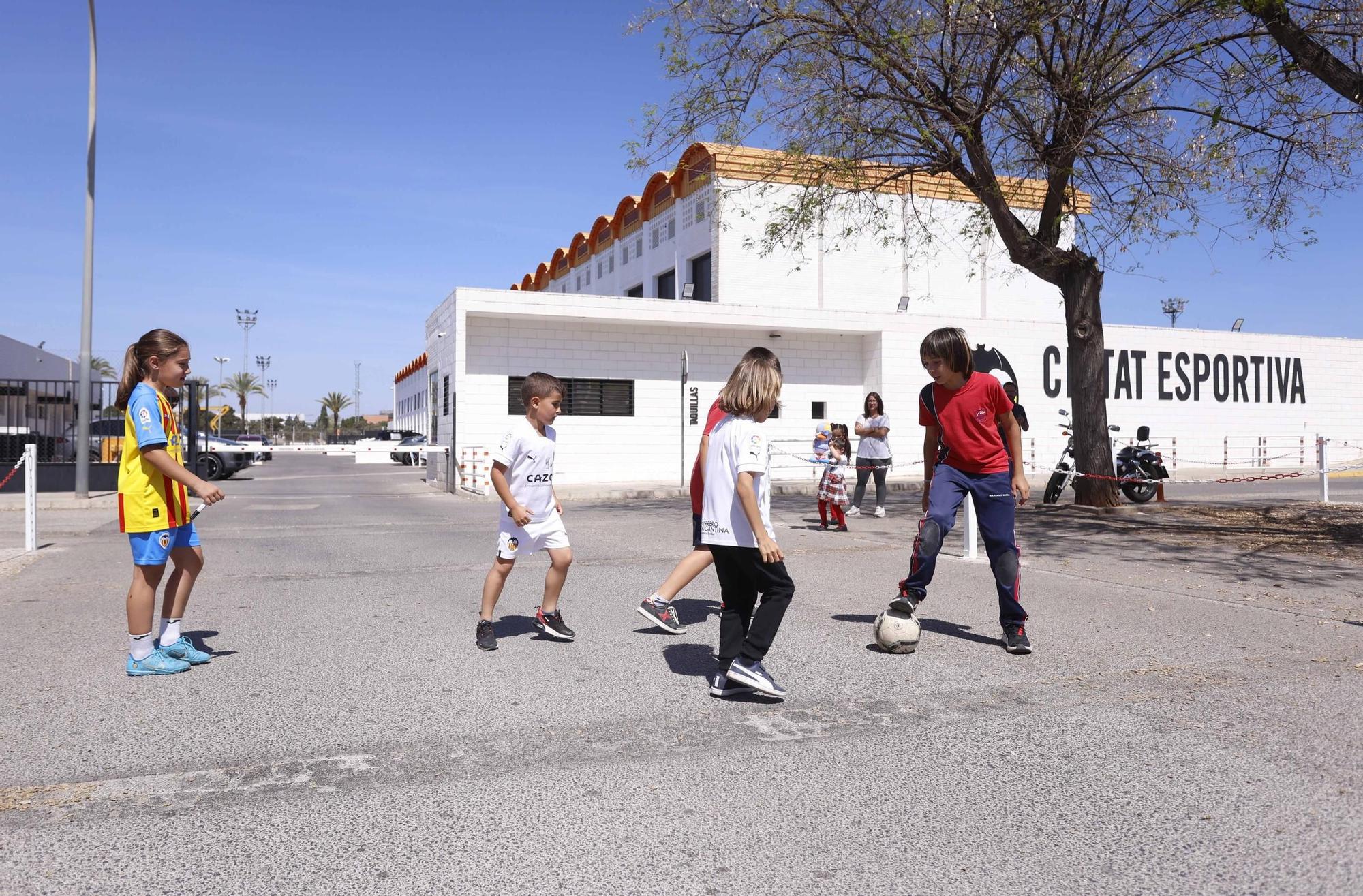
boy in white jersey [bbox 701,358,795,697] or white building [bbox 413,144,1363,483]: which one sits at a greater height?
white building [bbox 413,144,1363,483]

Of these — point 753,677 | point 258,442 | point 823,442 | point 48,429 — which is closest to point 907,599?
point 753,677

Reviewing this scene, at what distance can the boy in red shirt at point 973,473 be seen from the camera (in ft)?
19.2

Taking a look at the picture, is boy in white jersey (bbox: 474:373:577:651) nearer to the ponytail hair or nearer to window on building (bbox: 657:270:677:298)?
the ponytail hair

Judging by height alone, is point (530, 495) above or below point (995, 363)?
below

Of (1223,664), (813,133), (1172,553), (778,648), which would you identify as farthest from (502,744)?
(813,133)

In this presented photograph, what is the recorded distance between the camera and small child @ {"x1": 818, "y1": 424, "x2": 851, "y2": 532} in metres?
12.9

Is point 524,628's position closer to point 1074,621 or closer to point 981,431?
point 981,431

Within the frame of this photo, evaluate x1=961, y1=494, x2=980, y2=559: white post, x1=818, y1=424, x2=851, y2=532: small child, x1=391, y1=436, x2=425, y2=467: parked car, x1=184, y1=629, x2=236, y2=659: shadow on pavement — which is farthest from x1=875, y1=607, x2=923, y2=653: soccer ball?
x1=391, y1=436, x2=425, y2=467: parked car

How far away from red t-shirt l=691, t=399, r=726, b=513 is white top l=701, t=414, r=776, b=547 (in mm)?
135

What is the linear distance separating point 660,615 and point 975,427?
2.14m

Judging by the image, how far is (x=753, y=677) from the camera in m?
4.65

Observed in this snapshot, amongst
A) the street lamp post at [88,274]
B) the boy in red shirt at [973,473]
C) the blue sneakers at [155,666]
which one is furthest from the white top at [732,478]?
the street lamp post at [88,274]

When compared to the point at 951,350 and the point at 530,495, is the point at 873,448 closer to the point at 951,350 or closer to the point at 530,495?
the point at 951,350

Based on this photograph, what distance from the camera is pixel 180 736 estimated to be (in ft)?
13.7
